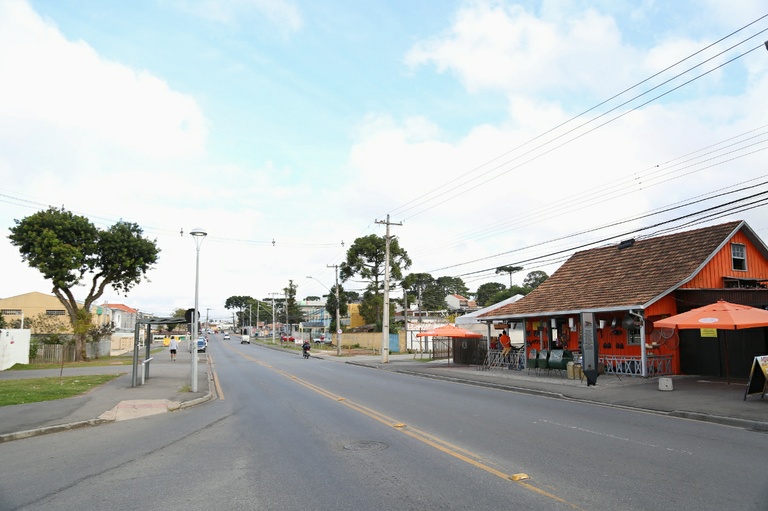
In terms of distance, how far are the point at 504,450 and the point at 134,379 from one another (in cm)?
1482

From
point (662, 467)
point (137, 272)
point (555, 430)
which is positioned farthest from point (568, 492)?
point (137, 272)

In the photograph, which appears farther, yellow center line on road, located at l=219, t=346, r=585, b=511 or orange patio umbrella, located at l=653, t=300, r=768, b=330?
orange patio umbrella, located at l=653, t=300, r=768, b=330

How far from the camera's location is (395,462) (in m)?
7.39

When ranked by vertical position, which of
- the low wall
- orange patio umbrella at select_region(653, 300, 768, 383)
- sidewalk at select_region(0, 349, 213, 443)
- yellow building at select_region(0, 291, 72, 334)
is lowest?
the low wall

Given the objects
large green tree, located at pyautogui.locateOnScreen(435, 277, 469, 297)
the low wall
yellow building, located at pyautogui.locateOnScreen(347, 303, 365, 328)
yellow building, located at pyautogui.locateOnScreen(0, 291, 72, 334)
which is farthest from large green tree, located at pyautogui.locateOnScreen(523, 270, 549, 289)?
yellow building, located at pyautogui.locateOnScreen(0, 291, 72, 334)

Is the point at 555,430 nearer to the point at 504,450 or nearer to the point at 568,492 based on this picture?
the point at 504,450

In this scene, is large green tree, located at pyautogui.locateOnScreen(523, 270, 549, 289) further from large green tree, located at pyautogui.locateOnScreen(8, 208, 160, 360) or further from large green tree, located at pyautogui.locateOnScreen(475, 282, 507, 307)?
large green tree, located at pyautogui.locateOnScreen(8, 208, 160, 360)

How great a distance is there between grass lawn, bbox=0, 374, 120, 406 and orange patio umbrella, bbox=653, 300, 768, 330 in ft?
60.8

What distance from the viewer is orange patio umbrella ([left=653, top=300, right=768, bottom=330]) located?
14.2 metres

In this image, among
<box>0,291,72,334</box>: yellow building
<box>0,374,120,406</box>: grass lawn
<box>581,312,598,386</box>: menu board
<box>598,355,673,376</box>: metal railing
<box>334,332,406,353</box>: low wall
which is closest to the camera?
<box>0,374,120,406</box>: grass lawn

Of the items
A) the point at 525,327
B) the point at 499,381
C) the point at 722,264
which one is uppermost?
the point at 722,264

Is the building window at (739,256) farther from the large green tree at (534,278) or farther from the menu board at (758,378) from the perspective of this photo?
the large green tree at (534,278)

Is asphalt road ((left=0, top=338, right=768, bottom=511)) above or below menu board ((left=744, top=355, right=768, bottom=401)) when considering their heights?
below

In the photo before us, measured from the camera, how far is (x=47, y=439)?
10.1m
